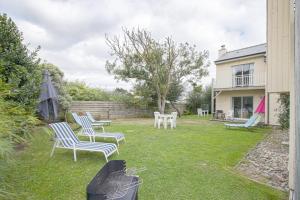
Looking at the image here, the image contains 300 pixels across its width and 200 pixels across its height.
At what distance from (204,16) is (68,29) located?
7965 millimetres

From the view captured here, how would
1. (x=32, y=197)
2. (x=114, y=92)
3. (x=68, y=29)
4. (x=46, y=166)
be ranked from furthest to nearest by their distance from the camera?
(x=114, y=92), (x=68, y=29), (x=46, y=166), (x=32, y=197)

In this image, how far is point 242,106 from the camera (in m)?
18.0

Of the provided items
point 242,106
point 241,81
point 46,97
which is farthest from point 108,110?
A: point 241,81

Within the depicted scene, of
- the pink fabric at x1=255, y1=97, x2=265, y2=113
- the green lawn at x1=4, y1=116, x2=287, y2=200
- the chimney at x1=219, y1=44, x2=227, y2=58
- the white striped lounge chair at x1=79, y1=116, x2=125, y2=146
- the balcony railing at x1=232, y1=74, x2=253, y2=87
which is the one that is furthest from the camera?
the chimney at x1=219, y1=44, x2=227, y2=58

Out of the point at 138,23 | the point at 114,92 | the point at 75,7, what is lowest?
the point at 114,92

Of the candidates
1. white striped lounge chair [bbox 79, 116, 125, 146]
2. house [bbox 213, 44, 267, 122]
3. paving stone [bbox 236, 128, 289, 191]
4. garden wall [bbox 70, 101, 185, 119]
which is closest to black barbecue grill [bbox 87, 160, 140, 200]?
paving stone [bbox 236, 128, 289, 191]

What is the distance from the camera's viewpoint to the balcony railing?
17.1 m

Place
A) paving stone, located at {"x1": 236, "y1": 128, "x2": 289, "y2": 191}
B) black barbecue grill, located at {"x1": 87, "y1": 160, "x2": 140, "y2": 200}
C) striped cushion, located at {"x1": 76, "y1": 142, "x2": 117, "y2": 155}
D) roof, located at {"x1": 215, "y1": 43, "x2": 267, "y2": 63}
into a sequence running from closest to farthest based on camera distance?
black barbecue grill, located at {"x1": 87, "y1": 160, "x2": 140, "y2": 200} → paving stone, located at {"x1": 236, "y1": 128, "x2": 289, "y2": 191} → striped cushion, located at {"x1": 76, "y1": 142, "x2": 117, "y2": 155} → roof, located at {"x1": 215, "y1": 43, "x2": 267, "y2": 63}

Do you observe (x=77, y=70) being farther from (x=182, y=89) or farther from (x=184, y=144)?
(x=184, y=144)

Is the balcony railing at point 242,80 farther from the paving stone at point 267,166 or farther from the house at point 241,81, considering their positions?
the paving stone at point 267,166

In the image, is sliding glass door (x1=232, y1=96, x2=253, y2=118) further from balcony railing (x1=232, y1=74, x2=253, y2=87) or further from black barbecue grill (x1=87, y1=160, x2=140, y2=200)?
black barbecue grill (x1=87, y1=160, x2=140, y2=200)

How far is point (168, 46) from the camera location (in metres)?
18.2

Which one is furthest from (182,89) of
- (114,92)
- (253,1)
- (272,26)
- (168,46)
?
(272,26)

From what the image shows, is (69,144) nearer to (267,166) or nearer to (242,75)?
(267,166)
